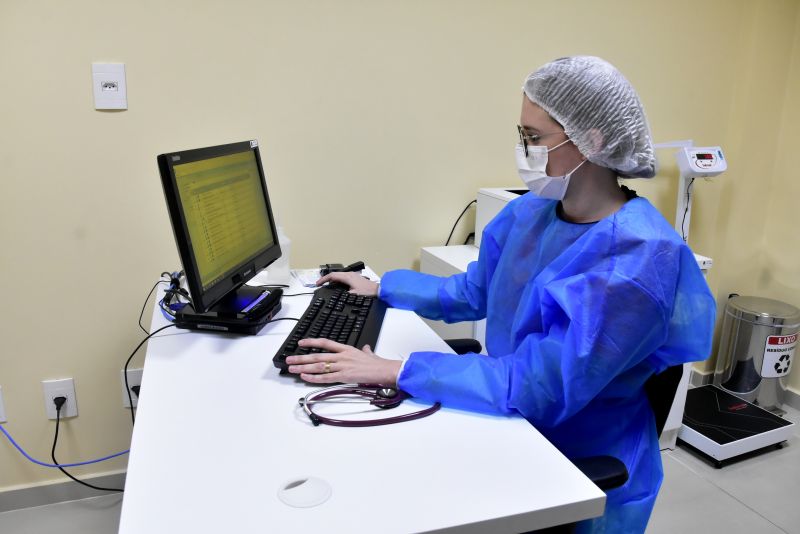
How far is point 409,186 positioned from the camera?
2.17 m

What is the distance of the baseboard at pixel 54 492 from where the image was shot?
1.93m

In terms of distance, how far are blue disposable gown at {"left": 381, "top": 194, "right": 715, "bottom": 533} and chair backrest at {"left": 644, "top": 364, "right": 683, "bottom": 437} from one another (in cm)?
2

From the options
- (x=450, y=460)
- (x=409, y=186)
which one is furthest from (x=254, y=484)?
(x=409, y=186)

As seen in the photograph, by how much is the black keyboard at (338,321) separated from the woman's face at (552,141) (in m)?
0.52

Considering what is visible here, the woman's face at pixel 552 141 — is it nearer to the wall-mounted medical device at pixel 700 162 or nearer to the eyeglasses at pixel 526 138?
the eyeglasses at pixel 526 138

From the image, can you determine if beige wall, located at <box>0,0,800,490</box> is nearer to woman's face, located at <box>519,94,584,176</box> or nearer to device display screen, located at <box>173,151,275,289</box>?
device display screen, located at <box>173,151,275,289</box>

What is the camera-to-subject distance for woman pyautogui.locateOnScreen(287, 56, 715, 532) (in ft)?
3.31

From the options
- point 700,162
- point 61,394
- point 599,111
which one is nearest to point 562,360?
point 599,111

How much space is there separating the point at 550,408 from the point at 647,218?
384 mm

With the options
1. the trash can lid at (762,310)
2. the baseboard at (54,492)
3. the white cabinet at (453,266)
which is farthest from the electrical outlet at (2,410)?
the trash can lid at (762,310)

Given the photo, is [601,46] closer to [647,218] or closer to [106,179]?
[647,218]

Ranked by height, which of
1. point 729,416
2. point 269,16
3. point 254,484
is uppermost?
point 269,16

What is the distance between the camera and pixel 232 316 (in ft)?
4.56

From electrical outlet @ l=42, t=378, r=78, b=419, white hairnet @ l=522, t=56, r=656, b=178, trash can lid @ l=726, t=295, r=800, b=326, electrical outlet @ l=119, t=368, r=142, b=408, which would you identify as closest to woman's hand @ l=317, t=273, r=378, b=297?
white hairnet @ l=522, t=56, r=656, b=178
